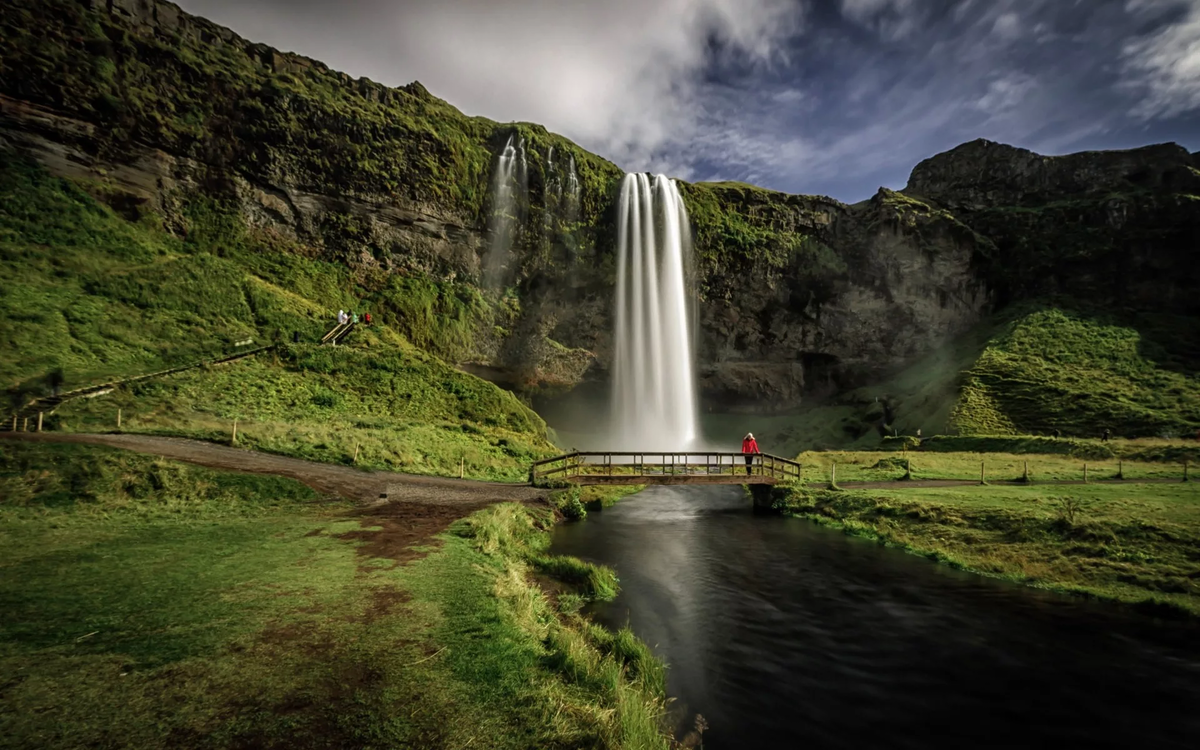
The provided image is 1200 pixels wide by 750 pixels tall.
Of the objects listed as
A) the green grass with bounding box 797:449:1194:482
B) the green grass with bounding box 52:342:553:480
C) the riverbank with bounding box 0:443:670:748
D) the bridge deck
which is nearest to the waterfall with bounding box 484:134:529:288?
the green grass with bounding box 52:342:553:480

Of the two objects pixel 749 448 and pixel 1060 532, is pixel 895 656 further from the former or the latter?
pixel 749 448

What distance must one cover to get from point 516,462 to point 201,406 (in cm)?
1710

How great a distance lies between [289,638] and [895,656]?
11631 mm

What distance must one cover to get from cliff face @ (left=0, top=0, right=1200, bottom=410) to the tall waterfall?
230 cm

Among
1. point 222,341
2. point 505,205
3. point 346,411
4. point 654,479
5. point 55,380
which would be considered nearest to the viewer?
point 55,380

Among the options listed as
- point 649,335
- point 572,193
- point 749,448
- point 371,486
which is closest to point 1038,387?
point 649,335

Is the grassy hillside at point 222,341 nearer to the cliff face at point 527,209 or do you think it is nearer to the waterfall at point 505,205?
the cliff face at point 527,209

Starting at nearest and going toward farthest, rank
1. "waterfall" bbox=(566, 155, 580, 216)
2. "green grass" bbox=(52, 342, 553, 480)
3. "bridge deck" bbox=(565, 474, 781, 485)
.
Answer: "green grass" bbox=(52, 342, 553, 480) < "bridge deck" bbox=(565, 474, 781, 485) < "waterfall" bbox=(566, 155, 580, 216)

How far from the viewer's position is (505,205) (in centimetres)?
5191

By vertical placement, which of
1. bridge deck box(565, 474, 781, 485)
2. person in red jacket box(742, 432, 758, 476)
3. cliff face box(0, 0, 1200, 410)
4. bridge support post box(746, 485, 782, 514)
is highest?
cliff face box(0, 0, 1200, 410)

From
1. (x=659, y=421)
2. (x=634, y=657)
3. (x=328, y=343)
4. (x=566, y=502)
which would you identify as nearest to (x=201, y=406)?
(x=328, y=343)

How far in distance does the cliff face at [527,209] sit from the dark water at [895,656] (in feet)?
130

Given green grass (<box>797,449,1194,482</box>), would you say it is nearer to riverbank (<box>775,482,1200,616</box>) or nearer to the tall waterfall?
riverbank (<box>775,482,1200,616</box>)

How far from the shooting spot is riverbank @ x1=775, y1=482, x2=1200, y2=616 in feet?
43.3
